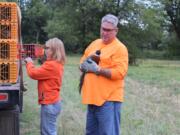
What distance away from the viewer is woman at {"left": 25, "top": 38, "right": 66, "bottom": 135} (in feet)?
21.5

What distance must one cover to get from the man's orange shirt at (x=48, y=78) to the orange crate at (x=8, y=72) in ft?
0.63

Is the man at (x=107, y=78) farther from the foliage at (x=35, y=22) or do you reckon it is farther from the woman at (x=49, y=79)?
the foliage at (x=35, y=22)

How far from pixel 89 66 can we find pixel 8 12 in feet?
4.33

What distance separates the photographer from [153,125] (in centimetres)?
941

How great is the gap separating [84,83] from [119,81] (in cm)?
44

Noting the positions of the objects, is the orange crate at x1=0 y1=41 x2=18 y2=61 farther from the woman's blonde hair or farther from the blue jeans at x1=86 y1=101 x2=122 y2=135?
the blue jeans at x1=86 y1=101 x2=122 y2=135

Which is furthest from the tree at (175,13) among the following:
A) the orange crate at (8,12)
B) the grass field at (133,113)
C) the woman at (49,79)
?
the orange crate at (8,12)

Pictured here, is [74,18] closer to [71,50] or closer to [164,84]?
[71,50]

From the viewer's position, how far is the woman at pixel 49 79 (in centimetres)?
655

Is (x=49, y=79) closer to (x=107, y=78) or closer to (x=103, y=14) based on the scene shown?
(x=107, y=78)

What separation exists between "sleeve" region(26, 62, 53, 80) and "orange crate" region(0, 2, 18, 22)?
625 mm

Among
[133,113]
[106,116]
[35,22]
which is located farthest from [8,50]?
[35,22]

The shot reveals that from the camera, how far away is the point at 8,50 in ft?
21.3

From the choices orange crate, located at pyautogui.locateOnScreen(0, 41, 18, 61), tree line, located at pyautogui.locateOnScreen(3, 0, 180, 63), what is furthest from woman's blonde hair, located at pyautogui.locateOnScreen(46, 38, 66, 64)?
tree line, located at pyautogui.locateOnScreen(3, 0, 180, 63)
